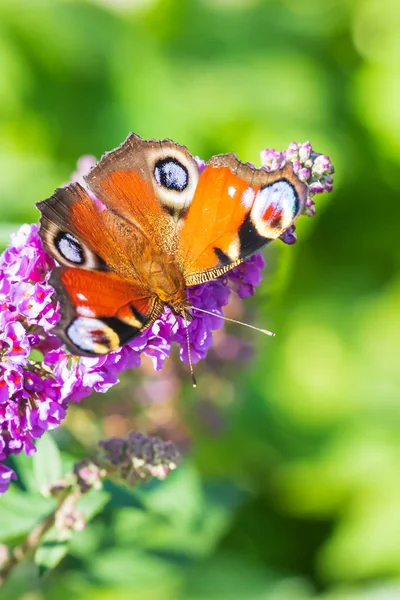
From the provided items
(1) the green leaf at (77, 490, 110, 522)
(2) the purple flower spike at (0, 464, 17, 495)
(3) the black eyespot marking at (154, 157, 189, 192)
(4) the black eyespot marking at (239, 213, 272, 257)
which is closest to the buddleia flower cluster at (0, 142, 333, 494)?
(2) the purple flower spike at (0, 464, 17, 495)

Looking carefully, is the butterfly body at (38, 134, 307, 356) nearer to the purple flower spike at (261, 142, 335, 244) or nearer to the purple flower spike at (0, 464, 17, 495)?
the purple flower spike at (261, 142, 335, 244)

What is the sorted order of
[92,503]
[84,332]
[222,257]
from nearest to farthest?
[84,332] → [222,257] → [92,503]

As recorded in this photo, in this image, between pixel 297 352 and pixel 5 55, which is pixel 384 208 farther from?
pixel 5 55

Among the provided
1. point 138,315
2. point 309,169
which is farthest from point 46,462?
point 309,169

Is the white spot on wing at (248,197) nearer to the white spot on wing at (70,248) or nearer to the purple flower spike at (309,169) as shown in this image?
the purple flower spike at (309,169)

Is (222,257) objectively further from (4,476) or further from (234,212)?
(4,476)
